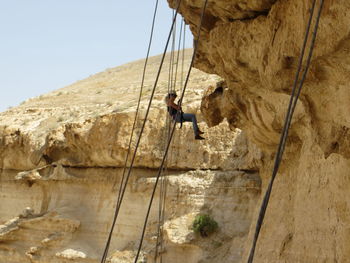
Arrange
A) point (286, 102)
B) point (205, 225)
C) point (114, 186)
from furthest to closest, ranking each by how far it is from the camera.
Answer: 1. point (114, 186)
2. point (205, 225)
3. point (286, 102)

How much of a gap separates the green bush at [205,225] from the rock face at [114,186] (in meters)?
0.14

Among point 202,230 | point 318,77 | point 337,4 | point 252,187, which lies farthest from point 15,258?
point 337,4

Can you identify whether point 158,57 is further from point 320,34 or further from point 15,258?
point 320,34

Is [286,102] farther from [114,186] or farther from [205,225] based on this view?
[114,186]

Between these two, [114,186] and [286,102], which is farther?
[114,186]

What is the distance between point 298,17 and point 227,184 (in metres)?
9.83

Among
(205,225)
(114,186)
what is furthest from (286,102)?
(114,186)

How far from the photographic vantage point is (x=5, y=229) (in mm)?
21547

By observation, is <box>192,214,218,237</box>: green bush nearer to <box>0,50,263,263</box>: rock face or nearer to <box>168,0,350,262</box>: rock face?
<box>0,50,263,263</box>: rock face

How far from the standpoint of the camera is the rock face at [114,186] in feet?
54.3

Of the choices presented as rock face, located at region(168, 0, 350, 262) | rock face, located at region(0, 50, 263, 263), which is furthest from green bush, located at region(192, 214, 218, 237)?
rock face, located at region(168, 0, 350, 262)

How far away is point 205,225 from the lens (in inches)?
648

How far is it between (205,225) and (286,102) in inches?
276

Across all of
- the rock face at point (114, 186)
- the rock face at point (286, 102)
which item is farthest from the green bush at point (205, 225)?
the rock face at point (286, 102)
